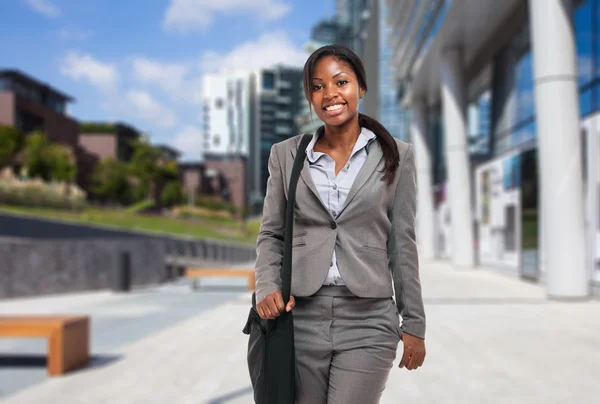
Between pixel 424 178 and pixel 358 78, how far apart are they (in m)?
32.4

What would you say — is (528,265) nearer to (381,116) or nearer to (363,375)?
(363,375)

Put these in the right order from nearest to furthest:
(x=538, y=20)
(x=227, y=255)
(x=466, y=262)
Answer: (x=538, y=20) < (x=466, y=262) < (x=227, y=255)

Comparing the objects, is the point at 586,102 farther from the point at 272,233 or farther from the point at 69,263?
the point at 272,233

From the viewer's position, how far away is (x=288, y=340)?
79.2 inches

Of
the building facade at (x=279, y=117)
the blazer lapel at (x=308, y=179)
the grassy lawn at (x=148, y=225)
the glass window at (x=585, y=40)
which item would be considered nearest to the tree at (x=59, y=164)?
the grassy lawn at (x=148, y=225)

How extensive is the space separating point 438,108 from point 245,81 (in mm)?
38769

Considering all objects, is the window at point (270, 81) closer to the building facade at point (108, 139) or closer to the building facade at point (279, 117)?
the building facade at point (279, 117)

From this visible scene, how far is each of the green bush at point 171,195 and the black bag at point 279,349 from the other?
90147mm

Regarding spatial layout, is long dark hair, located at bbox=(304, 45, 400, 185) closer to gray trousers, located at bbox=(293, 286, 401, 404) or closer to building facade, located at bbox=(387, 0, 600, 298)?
gray trousers, located at bbox=(293, 286, 401, 404)

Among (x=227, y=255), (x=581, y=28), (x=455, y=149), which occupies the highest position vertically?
(x=581, y=28)

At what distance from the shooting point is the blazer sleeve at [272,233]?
2.12 m

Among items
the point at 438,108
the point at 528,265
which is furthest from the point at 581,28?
the point at 438,108

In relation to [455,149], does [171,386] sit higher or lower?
lower

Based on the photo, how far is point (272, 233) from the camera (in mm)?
2160
